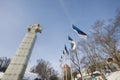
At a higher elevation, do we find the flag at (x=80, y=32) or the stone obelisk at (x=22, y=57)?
the flag at (x=80, y=32)

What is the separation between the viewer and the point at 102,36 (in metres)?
21.2

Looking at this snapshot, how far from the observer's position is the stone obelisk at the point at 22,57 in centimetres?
1199

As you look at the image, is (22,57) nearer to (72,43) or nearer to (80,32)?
(72,43)

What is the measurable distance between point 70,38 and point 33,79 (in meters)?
20.7

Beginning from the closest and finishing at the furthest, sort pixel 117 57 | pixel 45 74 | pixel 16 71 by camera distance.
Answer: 1. pixel 16 71
2. pixel 117 57
3. pixel 45 74

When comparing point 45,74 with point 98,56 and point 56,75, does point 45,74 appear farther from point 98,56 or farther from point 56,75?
point 98,56

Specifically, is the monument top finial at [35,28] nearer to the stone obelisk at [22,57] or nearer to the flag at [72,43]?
the stone obelisk at [22,57]

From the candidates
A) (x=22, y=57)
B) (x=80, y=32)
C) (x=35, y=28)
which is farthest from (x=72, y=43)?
(x=22, y=57)

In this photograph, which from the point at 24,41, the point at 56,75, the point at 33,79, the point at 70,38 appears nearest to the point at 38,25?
the point at 24,41

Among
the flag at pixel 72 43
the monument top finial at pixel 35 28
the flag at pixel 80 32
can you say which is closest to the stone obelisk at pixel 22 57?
the monument top finial at pixel 35 28

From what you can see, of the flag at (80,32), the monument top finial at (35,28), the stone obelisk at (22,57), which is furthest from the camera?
the monument top finial at (35,28)

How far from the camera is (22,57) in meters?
13.3

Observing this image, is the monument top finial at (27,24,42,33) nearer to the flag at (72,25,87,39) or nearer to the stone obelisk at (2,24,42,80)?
the stone obelisk at (2,24,42,80)

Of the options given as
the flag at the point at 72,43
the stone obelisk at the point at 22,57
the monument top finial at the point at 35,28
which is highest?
the monument top finial at the point at 35,28
